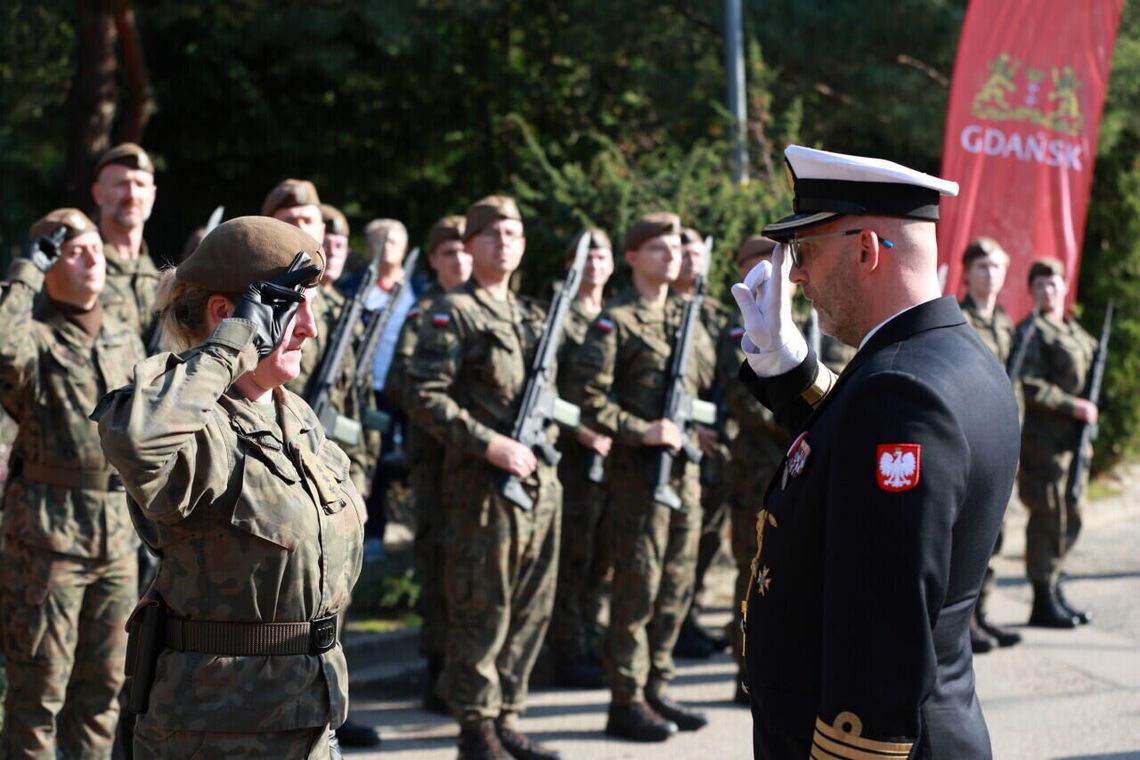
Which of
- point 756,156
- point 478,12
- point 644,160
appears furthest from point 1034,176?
point 478,12

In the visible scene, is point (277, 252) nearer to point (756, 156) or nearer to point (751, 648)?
point (751, 648)

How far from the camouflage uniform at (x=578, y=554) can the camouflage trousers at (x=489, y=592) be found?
1.31 metres

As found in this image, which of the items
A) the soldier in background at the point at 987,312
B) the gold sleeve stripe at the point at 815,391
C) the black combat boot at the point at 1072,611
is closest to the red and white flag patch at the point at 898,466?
the gold sleeve stripe at the point at 815,391

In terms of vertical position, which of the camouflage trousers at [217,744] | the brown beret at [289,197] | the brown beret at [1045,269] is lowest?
the camouflage trousers at [217,744]

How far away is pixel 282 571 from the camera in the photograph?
295cm

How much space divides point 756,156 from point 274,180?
5063 millimetres

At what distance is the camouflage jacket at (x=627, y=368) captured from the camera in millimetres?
6375

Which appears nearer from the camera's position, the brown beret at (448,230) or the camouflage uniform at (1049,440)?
the brown beret at (448,230)

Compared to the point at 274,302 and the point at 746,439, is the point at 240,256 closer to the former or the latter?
the point at 274,302

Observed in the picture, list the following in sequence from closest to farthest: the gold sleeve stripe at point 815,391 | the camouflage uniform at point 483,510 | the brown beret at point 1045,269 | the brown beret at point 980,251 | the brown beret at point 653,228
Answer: the gold sleeve stripe at point 815,391 → the camouflage uniform at point 483,510 → the brown beret at point 653,228 → the brown beret at point 980,251 → the brown beret at point 1045,269

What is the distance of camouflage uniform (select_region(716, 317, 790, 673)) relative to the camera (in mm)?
6668

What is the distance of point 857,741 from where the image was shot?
2314mm

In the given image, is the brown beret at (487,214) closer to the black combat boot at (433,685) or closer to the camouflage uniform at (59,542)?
the camouflage uniform at (59,542)

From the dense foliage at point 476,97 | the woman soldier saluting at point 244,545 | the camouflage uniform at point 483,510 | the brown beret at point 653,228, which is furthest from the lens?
the dense foliage at point 476,97
